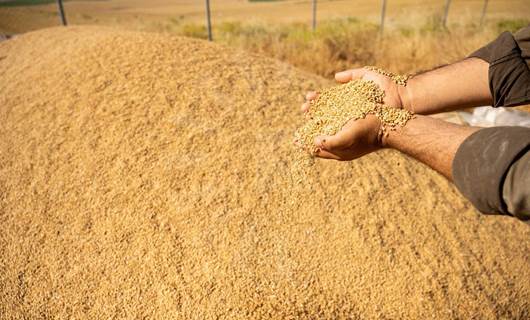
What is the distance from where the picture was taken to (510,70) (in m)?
1.18

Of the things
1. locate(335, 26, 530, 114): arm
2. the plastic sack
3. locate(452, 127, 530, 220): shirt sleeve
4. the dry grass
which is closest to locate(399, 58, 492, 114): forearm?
locate(335, 26, 530, 114): arm

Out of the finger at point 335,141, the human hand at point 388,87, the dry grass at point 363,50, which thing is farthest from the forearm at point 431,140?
the dry grass at point 363,50

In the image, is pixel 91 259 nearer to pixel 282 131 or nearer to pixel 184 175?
pixel 184 175

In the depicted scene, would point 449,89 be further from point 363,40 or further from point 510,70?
point 363,40

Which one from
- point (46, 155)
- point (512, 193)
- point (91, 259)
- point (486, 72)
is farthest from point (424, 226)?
point (46, 155)

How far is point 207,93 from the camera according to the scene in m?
1.79

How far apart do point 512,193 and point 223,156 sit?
3.47 feet

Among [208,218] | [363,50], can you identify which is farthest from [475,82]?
[363,50]

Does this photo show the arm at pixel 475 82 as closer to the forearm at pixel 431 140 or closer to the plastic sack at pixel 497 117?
the forearm at pixel 431 140

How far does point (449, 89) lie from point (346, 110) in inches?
15.9

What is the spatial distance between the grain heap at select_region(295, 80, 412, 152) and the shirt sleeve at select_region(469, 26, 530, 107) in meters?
0.36

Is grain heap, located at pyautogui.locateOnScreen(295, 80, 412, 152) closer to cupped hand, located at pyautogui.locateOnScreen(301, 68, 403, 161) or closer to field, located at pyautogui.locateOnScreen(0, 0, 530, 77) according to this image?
cupped hand, located at pyautogui.locateOnScreen(301, 68, 403, 161)

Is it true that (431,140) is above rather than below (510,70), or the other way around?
below

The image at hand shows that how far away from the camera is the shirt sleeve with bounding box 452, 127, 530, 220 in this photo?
754 millimetres
